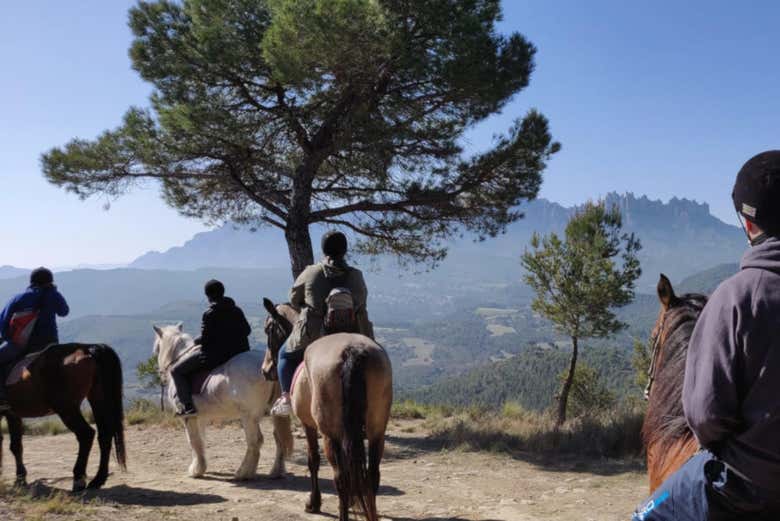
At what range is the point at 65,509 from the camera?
5402 millimetres

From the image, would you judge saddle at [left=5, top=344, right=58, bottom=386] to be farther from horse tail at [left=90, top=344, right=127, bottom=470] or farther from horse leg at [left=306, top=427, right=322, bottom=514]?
horse leg at [left=306, top=427, right=322, bottom=514]

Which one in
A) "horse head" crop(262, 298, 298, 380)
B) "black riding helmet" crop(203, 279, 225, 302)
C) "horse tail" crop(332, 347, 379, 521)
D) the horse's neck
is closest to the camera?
"horse tail" crop(332, 347, 379, 521)

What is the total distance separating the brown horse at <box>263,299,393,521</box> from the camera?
467 cm

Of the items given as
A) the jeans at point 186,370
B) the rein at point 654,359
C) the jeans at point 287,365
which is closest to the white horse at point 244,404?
the jeans at point 186,370

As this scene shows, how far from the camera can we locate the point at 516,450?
9242 millimetres

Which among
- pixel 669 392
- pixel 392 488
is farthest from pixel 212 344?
pixel 669 392

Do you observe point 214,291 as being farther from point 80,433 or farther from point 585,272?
point 585,272

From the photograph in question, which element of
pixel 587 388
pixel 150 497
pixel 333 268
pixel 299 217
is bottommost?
pixel 587 388

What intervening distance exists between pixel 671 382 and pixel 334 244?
11.6 feet

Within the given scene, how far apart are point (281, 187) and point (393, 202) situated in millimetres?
2158

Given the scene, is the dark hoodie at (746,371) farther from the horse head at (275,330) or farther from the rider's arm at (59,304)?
the rider's arm at (59,304)

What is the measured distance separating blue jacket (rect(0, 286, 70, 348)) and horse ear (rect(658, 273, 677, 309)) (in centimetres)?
626

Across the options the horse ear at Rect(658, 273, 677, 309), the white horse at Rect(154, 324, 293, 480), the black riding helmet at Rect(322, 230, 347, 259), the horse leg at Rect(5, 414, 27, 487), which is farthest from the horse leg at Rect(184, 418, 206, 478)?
the horse ear at Rect(658, 273, 677, 309)

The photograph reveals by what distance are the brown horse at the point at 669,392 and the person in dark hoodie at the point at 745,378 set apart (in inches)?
21.8
